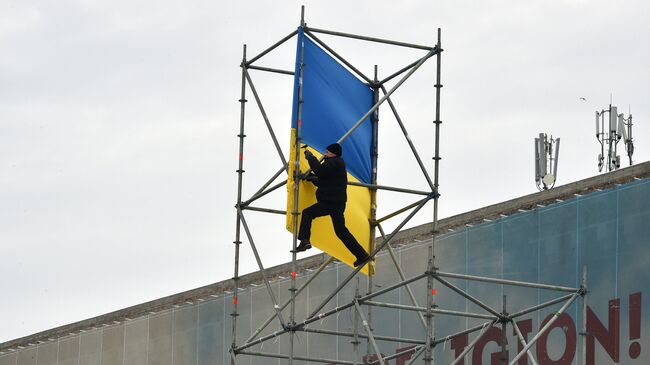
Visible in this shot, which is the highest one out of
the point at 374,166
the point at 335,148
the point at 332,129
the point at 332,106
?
the point at 332,106

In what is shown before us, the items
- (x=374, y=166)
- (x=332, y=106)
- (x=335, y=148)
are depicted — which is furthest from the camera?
(x=374, y=166)

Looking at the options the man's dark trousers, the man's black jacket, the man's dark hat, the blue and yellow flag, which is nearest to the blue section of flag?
the blue and yellow flag

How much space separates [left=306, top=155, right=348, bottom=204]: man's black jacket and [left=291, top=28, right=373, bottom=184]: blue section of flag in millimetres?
724

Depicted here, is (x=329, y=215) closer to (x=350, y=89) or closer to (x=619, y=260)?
(x=350, y=89)

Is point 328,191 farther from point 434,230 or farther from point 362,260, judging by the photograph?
point 434,230

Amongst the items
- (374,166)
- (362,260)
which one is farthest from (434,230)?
(374,166)

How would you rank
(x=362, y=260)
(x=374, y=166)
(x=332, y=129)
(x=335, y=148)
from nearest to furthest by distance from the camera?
1. (x=335, y=148)
2. (x=362, y=260)
3. (x=332, y=129)
4. (x=374, y=166)

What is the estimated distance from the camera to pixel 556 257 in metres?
34.0

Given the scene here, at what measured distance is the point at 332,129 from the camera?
2598cm

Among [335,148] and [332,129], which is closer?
[335,148]

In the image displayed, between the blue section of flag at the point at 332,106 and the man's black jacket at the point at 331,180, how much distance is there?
724 millimetres

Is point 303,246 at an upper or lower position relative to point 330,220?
lower

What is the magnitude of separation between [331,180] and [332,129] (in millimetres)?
1313

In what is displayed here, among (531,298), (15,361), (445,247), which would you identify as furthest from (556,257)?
(15,361)
